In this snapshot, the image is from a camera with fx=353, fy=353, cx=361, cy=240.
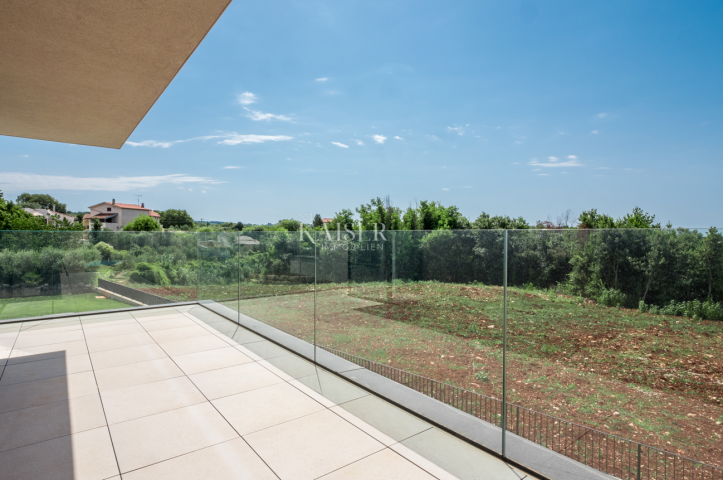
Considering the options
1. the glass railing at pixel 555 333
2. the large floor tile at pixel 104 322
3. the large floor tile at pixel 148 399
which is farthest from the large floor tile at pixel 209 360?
the large floor tile at pixel 104 322

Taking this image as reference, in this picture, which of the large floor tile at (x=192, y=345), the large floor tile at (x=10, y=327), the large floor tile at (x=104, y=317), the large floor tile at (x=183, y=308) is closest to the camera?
the large floor tile at (x=192, y=345)

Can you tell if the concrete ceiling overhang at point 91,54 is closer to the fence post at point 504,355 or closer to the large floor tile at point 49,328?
the fence post at point 504,355

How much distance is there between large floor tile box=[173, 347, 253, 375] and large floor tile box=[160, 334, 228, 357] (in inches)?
5.6

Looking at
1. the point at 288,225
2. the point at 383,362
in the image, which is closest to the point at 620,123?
the point at 288,225

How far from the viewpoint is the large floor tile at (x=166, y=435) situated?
7.29ft

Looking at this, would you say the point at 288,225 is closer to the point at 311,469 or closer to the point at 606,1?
the point at 606,1

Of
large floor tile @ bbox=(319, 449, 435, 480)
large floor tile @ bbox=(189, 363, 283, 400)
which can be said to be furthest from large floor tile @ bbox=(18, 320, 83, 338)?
large floor tile @ bbox=(319, 449, 435, 480)

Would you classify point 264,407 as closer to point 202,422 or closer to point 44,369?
point 202,422

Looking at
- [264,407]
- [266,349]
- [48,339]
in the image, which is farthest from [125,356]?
[264,407]

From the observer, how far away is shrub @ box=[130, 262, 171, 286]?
6.93 m

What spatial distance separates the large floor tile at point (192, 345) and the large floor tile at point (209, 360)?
14 cm

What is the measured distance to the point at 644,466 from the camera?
61.6 inches

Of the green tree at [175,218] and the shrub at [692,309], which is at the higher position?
the green tree at [175,218]

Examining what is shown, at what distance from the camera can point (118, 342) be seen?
4.59 metres
